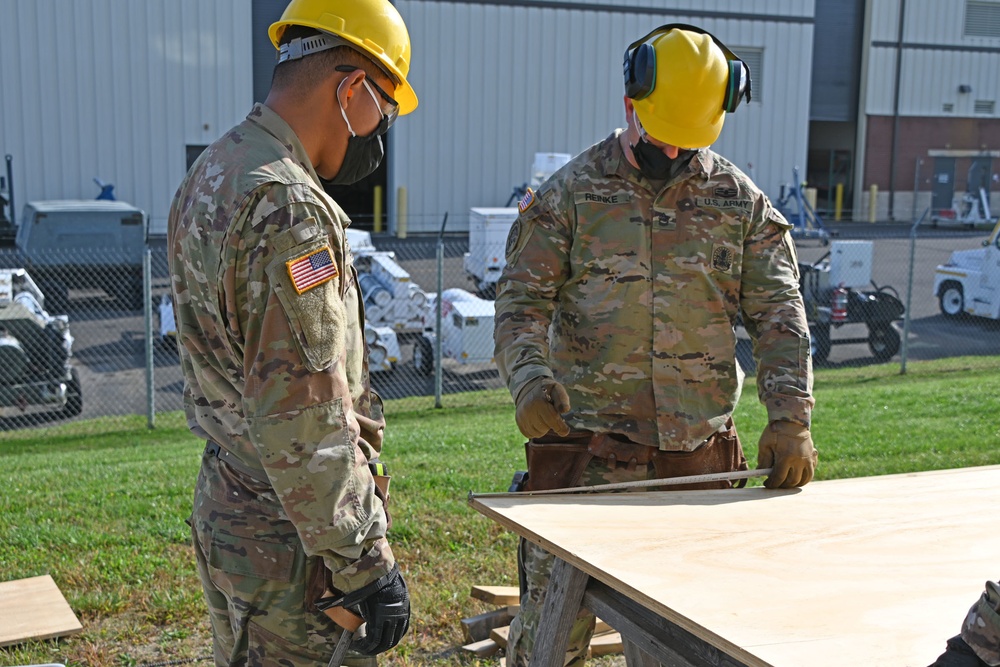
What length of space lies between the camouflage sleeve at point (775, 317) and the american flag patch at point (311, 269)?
1.67 metres

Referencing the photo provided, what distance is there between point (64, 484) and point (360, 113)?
509 cm

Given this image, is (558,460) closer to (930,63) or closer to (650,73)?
(650,73)

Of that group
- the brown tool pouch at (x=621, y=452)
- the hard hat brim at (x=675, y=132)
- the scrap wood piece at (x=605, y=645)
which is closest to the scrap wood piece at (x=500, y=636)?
the scrap wood piece at (x=605, y=645)

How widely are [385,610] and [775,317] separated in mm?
1768

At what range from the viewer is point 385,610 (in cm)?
240

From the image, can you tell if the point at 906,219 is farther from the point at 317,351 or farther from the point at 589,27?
the point at 317,351

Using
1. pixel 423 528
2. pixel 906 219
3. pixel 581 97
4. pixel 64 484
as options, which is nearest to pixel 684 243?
pixel 423 528

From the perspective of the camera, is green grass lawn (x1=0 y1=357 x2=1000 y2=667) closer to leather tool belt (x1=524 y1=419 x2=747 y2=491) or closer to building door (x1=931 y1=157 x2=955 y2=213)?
leather tool belt (x1=524 y1=419 x2=747 y2=491)

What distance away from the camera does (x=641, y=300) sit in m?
3.50

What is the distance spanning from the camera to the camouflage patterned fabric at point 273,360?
7.43 feet

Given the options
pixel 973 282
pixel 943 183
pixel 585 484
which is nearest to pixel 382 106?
pixel 585 484

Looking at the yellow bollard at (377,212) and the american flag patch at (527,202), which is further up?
the american flag patch at (527,202)

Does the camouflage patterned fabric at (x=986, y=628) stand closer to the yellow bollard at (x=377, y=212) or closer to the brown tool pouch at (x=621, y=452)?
the brown tool pouch at (x=621, y=452)

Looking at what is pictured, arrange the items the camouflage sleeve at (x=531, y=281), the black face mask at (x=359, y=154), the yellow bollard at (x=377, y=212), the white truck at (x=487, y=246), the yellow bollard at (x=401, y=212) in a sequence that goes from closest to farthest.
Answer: the black face mask at (x=359, y=154) < the camouflage sleeve at (x=531, y=281) < the white truck at (x=487, y=246) < the yellow bollard at (x=401, y=212) < the yellow bollard at (x=377, y=212)
